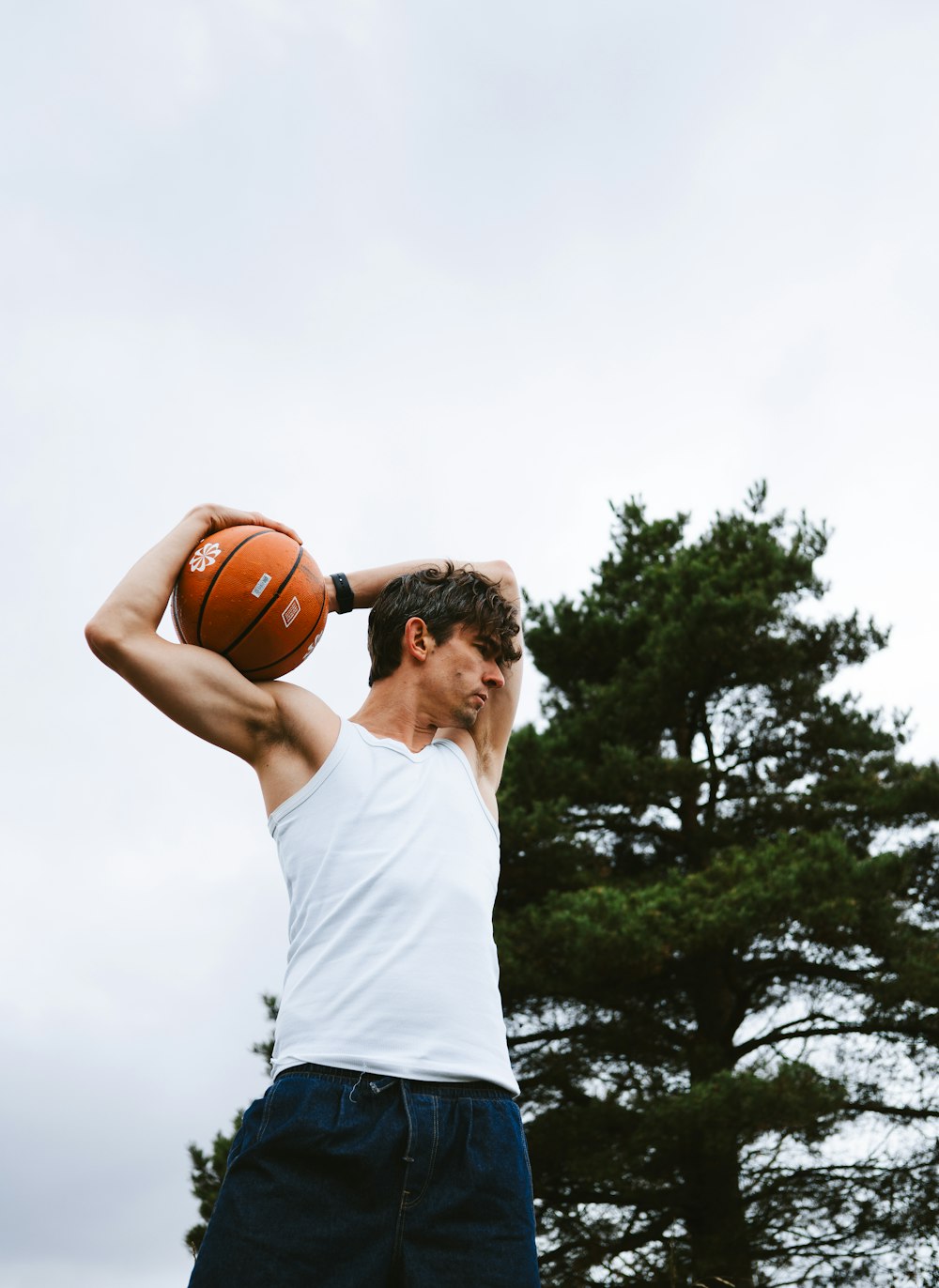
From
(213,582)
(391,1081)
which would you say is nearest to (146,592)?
(213,582)

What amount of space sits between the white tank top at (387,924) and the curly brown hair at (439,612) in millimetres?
326

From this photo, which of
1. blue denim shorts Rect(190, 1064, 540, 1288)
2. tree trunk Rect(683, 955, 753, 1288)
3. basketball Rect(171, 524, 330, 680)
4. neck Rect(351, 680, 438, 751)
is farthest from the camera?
tree trunk Rect(683, 955, 753, 1288)

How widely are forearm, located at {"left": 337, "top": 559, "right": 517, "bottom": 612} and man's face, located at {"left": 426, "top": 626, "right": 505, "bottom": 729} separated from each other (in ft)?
0.78

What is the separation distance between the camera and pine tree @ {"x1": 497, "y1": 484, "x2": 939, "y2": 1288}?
1056 cm

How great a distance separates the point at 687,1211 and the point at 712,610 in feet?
20.7

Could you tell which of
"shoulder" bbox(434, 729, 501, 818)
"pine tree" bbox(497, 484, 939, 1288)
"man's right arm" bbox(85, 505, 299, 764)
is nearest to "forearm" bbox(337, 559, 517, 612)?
"shoulder" bbox(434, 729, 501, 818)

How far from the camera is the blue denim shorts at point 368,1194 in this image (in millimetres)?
1983

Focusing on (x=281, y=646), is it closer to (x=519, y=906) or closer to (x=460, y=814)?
(x=460, y=814)

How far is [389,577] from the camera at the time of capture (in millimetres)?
3066

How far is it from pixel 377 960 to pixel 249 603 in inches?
33.4

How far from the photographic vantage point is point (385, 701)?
2807 mm

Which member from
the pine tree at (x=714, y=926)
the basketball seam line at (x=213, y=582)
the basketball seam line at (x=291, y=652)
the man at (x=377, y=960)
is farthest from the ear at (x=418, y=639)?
the pine tree at (x=714, y=926)

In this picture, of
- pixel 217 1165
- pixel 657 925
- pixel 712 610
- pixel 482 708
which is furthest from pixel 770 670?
pixel 482 708

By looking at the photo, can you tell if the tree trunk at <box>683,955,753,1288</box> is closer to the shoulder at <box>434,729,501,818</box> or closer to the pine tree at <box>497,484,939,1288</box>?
the pine tree at <box>497,484,939,1288</box>
